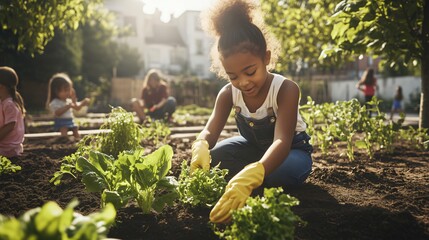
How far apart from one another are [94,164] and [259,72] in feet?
3.71

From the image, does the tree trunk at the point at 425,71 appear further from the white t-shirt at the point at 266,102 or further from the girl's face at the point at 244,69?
the girl's face at the point at 244,69

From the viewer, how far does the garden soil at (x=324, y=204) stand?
1.75 metres

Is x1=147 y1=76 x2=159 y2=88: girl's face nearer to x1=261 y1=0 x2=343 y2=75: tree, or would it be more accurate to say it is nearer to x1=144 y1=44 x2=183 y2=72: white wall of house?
x1=261 y1=0 x2=343 y2=75: tree

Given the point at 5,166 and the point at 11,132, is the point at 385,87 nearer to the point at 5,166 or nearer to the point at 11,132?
the point at 11,132

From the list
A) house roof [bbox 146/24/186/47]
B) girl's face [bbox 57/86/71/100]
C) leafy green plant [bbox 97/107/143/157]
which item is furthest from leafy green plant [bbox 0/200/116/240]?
house roof [bbox 146/24/186/47]

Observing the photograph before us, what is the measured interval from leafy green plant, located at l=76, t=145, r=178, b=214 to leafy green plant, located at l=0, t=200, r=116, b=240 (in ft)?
2.51

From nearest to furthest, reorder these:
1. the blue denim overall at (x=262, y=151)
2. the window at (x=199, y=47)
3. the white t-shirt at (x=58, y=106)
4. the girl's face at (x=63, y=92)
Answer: the blue denim overall at (x=262, y=151), the white t-shirt at (x=58, y=106), the girl's face at (x=63, y=92), the window at (x=199, y=47)

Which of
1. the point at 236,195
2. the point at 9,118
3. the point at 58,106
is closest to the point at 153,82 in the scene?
the point at 58,106

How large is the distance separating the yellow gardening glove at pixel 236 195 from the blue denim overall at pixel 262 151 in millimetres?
705

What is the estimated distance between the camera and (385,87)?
70.9ft

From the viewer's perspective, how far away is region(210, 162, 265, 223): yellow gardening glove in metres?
1.68

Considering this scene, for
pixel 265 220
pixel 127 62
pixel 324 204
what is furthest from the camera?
pixel 127 62

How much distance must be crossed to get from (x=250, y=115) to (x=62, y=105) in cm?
404

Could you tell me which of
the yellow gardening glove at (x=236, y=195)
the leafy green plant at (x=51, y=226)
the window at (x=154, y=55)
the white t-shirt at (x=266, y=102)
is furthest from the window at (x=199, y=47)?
the leafy green plant at (x=51, y=226)
